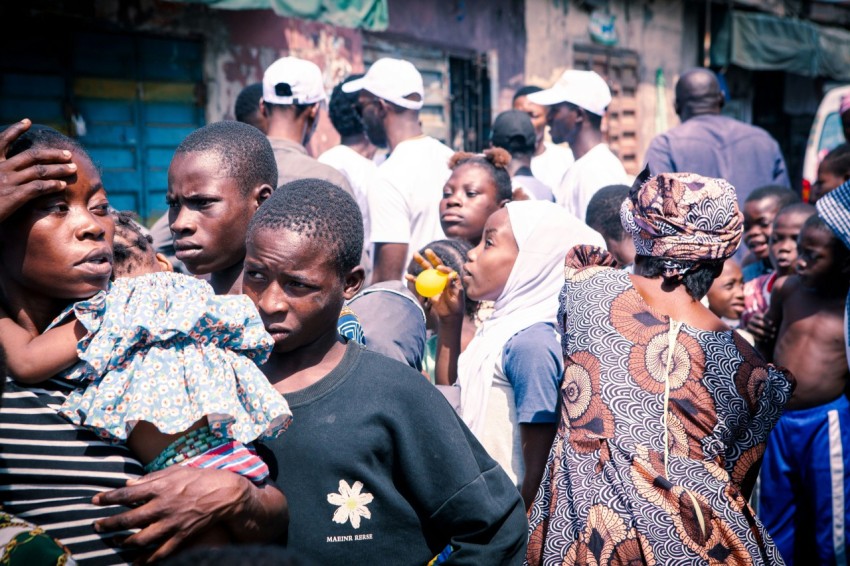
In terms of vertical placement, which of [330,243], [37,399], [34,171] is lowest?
[37,399]

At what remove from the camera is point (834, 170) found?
5.04 m

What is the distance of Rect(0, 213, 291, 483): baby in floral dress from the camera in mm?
1641

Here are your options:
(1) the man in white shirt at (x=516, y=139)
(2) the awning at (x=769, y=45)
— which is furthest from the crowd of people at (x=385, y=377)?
(2) the awning at (x=769, y=45)

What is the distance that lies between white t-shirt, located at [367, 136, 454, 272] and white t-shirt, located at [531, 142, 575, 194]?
177 centimetres

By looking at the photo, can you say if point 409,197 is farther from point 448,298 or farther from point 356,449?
point 356,449

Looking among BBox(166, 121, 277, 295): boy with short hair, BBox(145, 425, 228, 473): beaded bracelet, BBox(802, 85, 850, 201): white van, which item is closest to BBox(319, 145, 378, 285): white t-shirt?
BBox(166, 121, 277, 295): boy with short hair

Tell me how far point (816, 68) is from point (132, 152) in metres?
12.4

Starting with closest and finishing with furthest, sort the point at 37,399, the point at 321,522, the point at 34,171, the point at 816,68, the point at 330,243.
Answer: the point at 37,399 < the point at 34,171 < the point at 321,522 < the point at 330,243 < the point at 816,68

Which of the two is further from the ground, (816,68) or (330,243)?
(816,68)

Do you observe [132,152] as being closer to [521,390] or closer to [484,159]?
[484,159]

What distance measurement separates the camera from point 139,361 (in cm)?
168

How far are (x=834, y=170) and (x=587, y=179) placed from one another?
1503mm

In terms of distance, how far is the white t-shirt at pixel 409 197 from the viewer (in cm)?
448

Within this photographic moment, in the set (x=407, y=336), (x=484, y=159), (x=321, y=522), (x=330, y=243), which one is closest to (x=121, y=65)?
(x=484, y=159)
